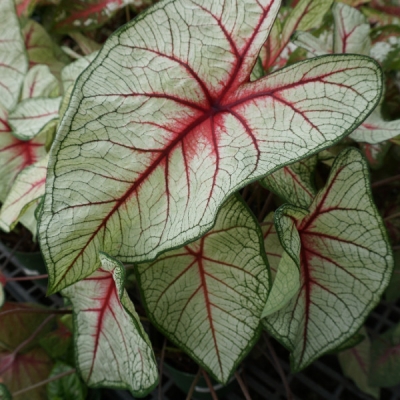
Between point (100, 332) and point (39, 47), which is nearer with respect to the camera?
point (100, 332)

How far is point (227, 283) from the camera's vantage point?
28.2 inches

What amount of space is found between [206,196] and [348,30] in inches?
23.6

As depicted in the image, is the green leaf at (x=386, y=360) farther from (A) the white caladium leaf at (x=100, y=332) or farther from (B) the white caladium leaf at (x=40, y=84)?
(B) the white caladium leaf at (x=40, y=84)

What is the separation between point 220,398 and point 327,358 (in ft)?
1.22

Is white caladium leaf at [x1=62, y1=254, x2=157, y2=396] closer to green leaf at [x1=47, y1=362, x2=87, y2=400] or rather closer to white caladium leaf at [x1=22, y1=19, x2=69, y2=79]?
green leaf at [x1=47, y1=362, x2=87, y2=400]

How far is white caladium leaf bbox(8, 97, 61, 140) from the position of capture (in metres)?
1.00

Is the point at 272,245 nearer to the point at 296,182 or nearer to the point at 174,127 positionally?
the point at 296,182

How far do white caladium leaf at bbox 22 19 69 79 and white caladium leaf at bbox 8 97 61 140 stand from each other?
1.21ft

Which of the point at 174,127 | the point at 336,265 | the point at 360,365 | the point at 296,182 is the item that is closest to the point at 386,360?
the point at 360,365

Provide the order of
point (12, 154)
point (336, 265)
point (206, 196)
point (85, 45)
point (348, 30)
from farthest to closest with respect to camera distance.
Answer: point (85, 45) → point (12, 154) → point (348, 30) → point (336, 265) → point (206, 196)

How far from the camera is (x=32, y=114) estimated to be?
1037 mm

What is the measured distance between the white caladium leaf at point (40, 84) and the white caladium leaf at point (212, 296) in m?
0.70

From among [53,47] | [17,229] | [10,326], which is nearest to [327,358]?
[10,326]

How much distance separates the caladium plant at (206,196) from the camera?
1.67 ft
